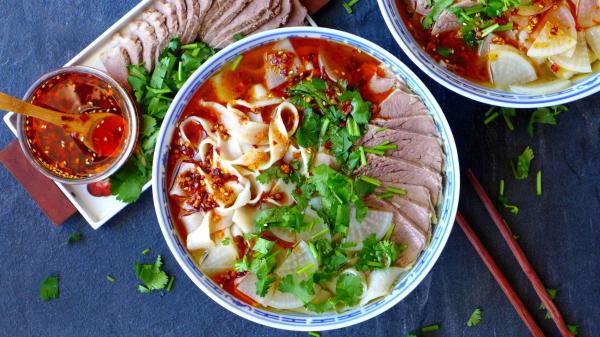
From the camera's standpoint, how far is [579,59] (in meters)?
2.75

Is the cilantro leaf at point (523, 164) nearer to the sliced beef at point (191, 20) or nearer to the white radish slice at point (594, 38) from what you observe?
the white radish slice at point (594, 38)

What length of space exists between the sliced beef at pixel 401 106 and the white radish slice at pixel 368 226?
18.6 inches

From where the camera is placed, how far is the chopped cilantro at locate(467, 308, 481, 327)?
10.6ft

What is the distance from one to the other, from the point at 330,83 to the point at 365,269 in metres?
0.89

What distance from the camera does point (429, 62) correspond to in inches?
109

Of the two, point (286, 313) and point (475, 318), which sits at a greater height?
point (286, 313)

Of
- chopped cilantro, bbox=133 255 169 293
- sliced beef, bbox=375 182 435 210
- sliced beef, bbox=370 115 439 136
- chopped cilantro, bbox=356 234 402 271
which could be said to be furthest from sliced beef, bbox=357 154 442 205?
chopped cilantro, bbox=133 255 169 293

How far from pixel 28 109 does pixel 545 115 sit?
8.69 ft

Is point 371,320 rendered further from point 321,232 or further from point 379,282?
point 321,232

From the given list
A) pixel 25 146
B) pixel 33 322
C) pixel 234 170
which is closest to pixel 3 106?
pixel 25 146

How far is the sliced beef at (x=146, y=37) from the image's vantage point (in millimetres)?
3035

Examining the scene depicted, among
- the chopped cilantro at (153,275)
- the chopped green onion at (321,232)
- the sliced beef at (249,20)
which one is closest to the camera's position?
the chopped green onion at (321,232)

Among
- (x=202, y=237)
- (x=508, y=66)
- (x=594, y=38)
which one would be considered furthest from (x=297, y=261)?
(x=594, y=38)

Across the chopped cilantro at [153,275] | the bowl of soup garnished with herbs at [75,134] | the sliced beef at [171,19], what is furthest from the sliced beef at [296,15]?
the chopped cilantro at [153,275]
